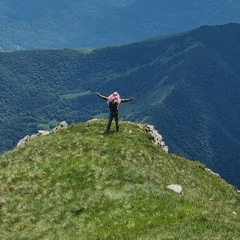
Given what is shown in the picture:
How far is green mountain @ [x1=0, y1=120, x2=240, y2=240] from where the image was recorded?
25734mm

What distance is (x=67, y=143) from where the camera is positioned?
44562 millimetres

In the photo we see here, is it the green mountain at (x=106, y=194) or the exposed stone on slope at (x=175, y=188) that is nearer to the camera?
the green mountain at (x=106, y=194)

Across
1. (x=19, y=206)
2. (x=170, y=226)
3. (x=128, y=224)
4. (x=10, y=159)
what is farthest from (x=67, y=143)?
(x=170, y=226)

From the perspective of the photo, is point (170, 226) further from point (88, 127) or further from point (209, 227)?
point (88, 127)

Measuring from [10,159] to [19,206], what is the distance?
10.3 metres

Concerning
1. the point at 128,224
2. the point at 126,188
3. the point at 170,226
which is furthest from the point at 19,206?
the point at 170,226

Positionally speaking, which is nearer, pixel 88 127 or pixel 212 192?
pixel 212 192

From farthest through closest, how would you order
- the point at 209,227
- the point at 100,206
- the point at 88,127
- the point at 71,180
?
1. the point at 88,127
2. the point at 71,180
3. the point at 100,206
4. the point at 209,227

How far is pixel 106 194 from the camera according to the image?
3300cm

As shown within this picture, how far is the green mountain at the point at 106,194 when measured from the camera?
25.7 metres

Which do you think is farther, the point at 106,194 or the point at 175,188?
the point at 175,188

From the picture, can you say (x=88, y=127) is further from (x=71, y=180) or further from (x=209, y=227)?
(x=209, y=227)

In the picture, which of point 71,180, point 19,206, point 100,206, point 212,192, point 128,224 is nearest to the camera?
point 128,224

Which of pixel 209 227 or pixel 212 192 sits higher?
pixel 209 227
